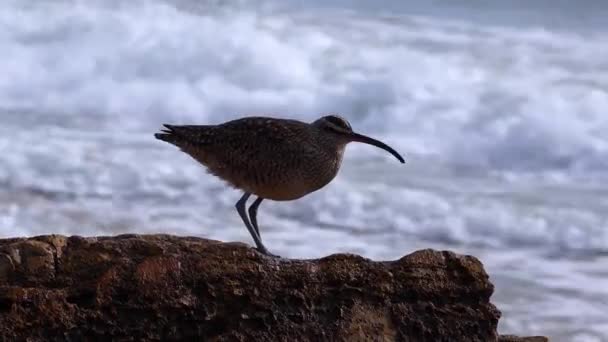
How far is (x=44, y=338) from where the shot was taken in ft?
28.6

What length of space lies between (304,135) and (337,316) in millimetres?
3303

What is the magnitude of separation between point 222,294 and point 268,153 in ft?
10.1

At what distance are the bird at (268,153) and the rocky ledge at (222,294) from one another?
7.55 feet

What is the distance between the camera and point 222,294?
9.03 metres

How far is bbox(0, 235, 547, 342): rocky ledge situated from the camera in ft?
28.9

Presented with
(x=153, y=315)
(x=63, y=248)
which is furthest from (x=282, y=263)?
(x=63, y=248)

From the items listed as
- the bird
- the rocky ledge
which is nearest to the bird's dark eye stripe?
the bird

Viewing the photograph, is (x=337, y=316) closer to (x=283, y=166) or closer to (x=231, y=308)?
(x=231, y=308)

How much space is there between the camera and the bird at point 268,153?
11859 millimetres

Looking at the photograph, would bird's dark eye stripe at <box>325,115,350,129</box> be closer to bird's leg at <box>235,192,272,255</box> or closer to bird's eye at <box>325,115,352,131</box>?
bird's eye at <box>325,115,352,131</box>

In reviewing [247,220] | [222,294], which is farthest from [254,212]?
[222,294]

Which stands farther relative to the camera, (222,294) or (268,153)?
(268,153)

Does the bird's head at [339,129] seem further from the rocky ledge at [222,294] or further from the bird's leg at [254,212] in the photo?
the rocky ledge at [222,294]

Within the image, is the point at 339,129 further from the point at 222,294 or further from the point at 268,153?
the point at 222,294
